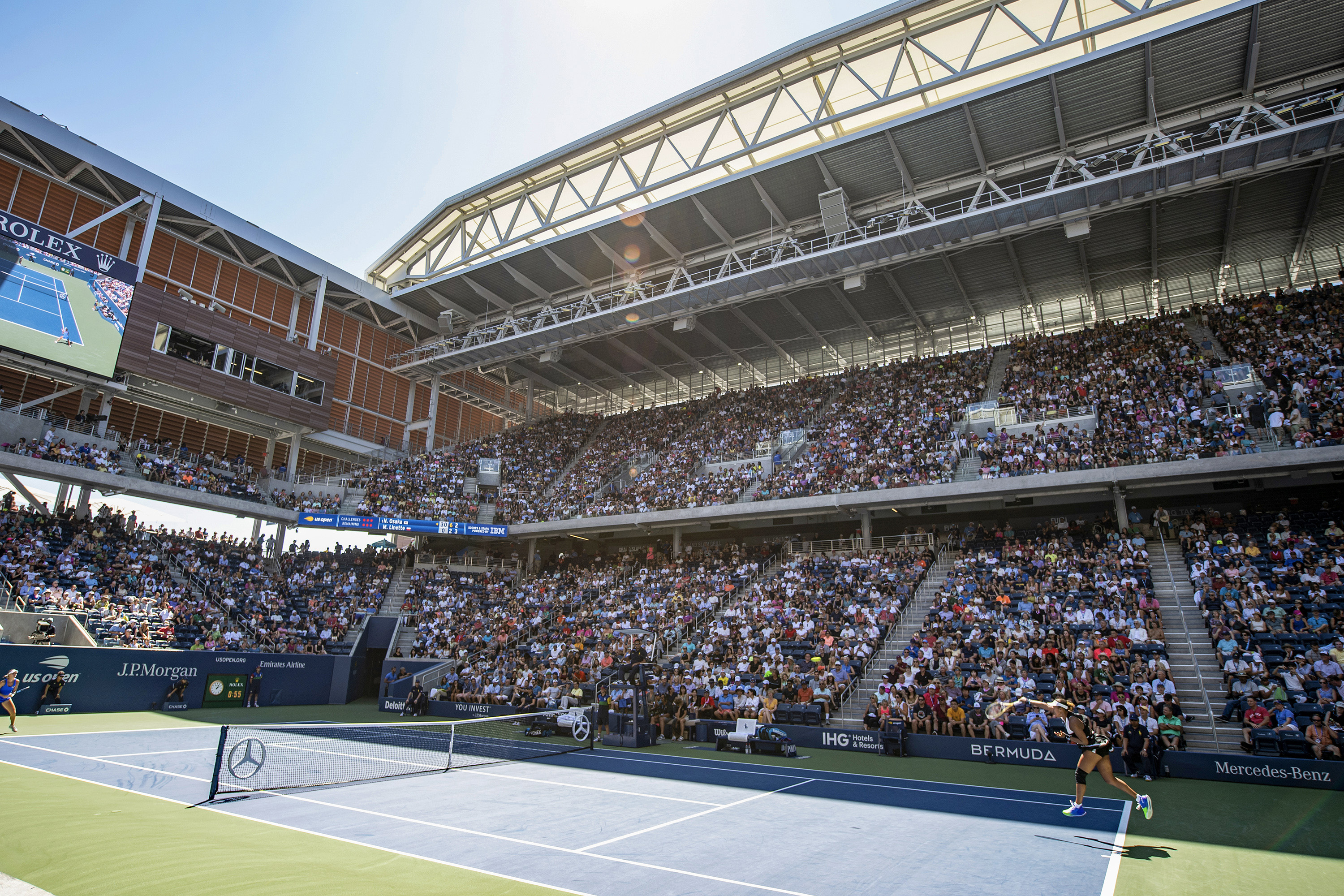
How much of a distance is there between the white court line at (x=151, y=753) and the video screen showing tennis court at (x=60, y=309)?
2027 cm

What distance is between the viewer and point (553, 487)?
40188mm

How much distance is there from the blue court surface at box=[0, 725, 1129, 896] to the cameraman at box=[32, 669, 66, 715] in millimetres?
7182

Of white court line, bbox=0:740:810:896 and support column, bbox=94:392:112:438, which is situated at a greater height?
support column, bbox=94:392:112:438

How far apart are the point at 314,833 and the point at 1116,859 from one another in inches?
369

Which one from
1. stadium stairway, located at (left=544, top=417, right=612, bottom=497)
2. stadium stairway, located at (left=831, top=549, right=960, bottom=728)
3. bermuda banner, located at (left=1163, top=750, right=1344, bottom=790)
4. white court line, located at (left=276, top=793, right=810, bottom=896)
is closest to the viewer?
white court line, located at (left=276, top=793, right=810, bottom=896)

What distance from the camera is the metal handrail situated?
16.4m

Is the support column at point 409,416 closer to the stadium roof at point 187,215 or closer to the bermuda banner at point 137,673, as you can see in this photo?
the stadium roof at point 187,215

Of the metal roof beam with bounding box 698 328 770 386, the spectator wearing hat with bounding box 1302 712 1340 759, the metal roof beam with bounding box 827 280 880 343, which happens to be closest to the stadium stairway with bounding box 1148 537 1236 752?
the spectator wearing hat with bounding box 1302 712 1340 759

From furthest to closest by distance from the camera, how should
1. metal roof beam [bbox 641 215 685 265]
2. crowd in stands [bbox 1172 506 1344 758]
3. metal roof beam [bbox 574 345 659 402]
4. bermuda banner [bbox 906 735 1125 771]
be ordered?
metal roof beam [bbox 574 345 659 402], metal roof beam [bbox 641 215 685 265], bermuda banner [bbox 906 735 1125 771], crowd in stands [bbox 1172 506 1344 758]

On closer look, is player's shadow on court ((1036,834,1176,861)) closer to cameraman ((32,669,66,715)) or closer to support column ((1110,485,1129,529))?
support column ((1110,485,1129,529))

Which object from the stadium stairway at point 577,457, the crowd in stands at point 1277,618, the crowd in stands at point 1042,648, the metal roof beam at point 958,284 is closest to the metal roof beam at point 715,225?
the metal roof beam at point 958,284

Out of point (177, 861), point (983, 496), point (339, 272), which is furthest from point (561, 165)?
point (177, 861)

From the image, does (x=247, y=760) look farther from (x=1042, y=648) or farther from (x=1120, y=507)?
(x=1120, y=507)

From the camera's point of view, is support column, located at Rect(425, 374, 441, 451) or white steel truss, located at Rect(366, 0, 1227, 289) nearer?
white steel truss, located at Rect(366, 0, 1227, 289)
